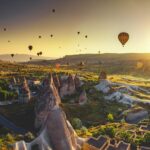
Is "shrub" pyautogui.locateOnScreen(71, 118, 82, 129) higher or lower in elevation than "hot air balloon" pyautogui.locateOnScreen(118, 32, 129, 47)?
lower

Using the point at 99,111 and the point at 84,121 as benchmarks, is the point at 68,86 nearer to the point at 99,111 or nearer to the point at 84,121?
the point at 99,111

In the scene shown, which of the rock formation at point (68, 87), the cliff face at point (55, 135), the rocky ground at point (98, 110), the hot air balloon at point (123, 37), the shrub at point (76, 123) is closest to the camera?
the cliff face at point (55, 135)

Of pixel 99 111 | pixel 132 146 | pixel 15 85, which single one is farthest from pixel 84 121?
pixel 15 85

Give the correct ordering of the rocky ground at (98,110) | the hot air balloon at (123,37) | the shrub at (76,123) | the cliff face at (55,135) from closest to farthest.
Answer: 1. the cliff face at (55,135)
2. the hot air balloon at (123,37)
3. the rocky ground at (98,110)
4. the shrub at (76,123)

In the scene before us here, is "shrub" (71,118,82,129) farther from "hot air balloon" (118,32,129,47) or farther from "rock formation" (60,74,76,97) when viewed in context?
"rock formation" (60,74,76,97)

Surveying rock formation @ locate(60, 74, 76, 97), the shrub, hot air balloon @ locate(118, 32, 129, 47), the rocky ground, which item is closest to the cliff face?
the rocky ground

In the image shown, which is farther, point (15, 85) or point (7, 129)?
point (15, 85)

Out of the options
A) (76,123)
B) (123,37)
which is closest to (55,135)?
(123,37)

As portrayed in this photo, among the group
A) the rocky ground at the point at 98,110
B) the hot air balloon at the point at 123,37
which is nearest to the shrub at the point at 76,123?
the rocky ground at the point at 98,110

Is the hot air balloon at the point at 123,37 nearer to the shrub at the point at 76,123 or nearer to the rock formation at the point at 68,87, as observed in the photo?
the shrub at the point at 76,123

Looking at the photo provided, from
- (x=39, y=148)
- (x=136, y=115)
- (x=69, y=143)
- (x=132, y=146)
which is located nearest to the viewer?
(x=39, y=148)

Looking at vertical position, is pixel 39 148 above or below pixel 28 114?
above
